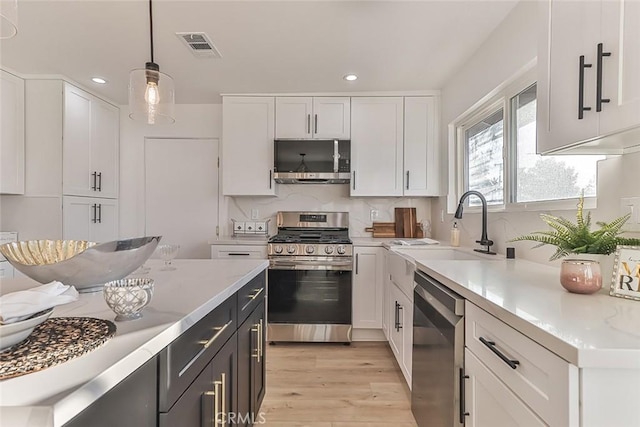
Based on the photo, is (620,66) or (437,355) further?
(437,355)

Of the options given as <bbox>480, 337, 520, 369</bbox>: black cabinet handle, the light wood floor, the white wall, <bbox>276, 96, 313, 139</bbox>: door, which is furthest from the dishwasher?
<bbox>276, 96, 313, 139</bbox>: door

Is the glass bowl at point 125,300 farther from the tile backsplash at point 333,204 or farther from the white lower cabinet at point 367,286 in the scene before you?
the tile backsplash at point 333,204

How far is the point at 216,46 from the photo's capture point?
2479 millimetres

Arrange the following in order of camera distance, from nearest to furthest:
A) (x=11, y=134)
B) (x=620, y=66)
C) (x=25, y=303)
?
(x=25, y=303)
(x=620, y=66)
(x=11, y=134)

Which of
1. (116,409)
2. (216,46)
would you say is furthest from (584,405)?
(216,46)

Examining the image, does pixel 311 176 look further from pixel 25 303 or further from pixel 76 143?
pixel 25 303

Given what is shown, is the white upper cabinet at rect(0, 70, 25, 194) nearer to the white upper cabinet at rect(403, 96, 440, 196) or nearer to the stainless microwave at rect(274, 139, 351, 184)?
the stainless microwave at rect(274, 139, 351, 184)

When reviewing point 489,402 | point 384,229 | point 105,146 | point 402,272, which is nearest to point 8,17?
point 489,402

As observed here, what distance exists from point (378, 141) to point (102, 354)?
310 centimetres

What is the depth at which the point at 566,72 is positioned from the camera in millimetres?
1174

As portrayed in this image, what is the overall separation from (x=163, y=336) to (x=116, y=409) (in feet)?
0.54

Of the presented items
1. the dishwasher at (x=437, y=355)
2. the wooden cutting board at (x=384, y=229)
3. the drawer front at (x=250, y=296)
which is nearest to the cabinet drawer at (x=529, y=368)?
the dishwasher at (x=437, y=355)

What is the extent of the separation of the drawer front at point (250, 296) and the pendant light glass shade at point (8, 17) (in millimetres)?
1241

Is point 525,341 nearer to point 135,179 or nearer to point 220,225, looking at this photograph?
point 220,225
